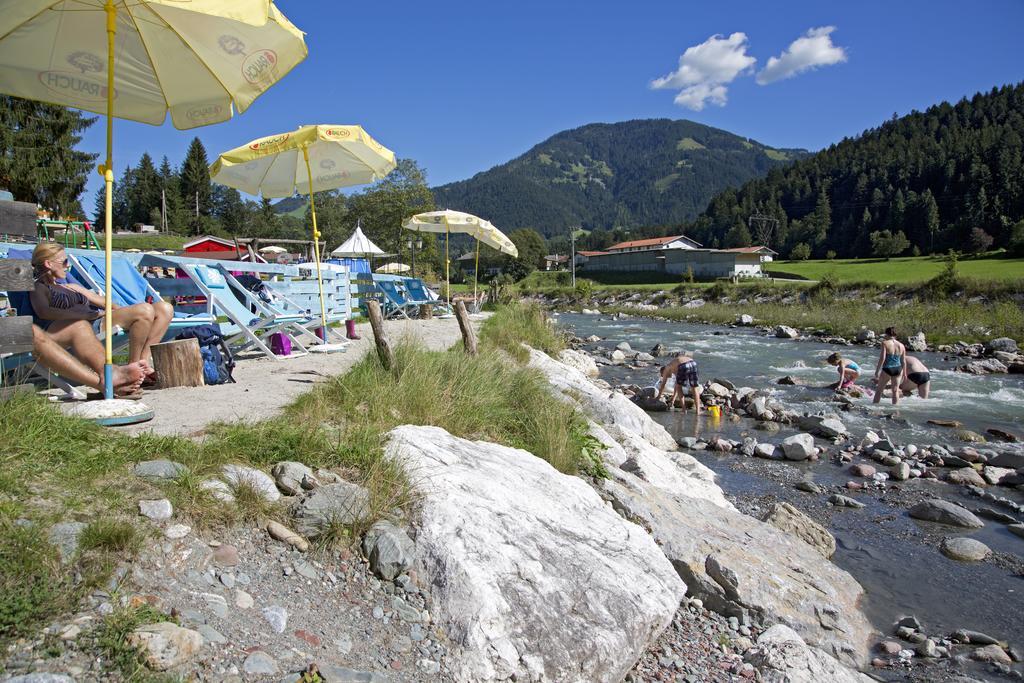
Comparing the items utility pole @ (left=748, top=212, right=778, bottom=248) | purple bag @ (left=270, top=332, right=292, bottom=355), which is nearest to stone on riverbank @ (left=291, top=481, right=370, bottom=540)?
purple bag @ (left=270, top=332, right=292, bottom=355)

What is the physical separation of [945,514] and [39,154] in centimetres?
4077

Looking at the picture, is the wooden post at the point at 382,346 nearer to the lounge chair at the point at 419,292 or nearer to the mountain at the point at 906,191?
the lounge chair at the point at 419,292

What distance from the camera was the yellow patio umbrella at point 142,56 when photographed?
4523 millimetres

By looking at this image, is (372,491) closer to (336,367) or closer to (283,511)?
(283,511)

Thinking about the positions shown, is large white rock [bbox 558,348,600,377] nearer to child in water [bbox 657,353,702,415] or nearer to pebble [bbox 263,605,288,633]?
child in water [bbox 657,353,702,415]

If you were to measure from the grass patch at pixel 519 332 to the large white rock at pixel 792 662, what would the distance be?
6630mm

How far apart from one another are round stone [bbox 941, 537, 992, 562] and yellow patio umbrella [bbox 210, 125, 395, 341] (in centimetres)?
767

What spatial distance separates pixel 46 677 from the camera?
1.97 m

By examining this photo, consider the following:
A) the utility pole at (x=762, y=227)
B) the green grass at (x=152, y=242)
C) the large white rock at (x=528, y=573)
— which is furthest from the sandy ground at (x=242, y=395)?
the utility pole at (x=762, y=227)

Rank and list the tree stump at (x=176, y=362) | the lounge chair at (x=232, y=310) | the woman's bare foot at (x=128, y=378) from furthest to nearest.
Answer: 1. the lounge chair at (x=232, y=310)
2. the tree stump at (x=176, y=362)
3. the woman's bare foot at (x=128, y=378)

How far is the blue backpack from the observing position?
6039 mm

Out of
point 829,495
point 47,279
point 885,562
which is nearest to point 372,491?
point 47,279

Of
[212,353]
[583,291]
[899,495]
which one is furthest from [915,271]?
[212,353]

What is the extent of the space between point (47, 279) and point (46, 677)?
4.01m
